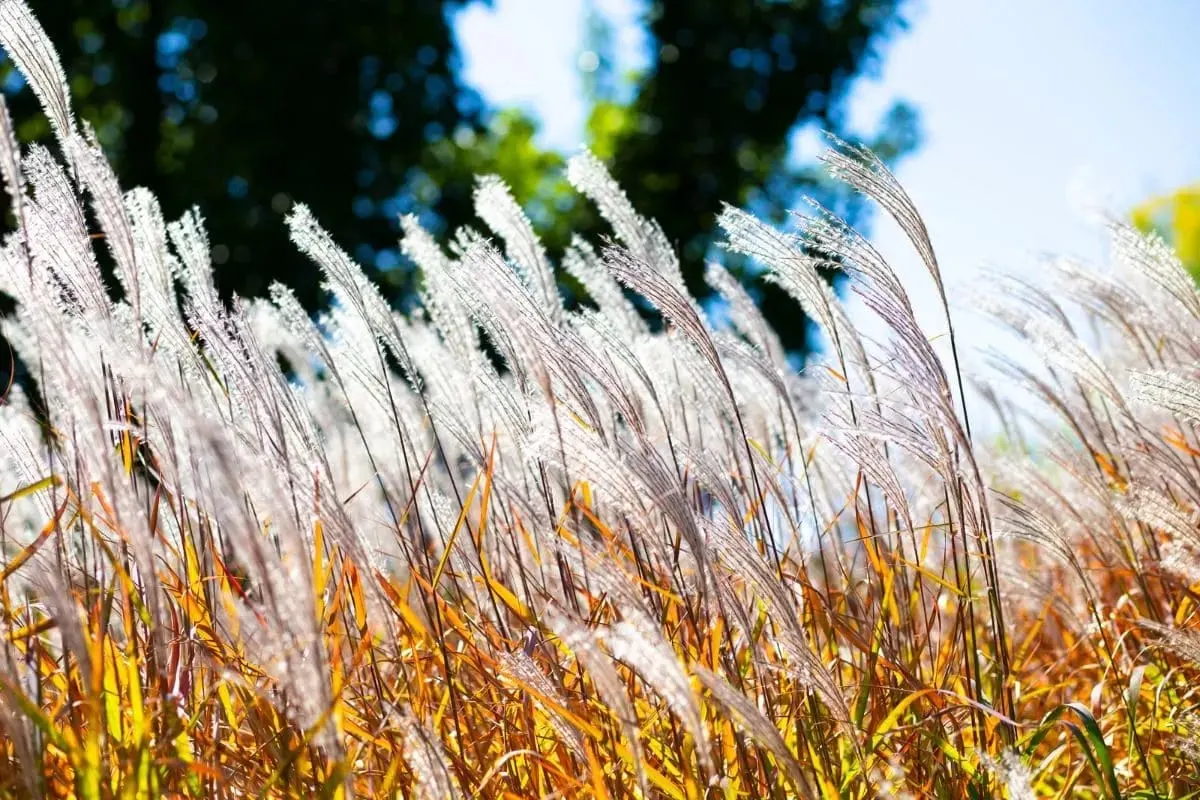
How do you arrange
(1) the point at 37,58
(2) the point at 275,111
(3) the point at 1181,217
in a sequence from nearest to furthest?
(1) the point at 37,58 < (2) the point at 275,111 < (3) the point at 1181,217

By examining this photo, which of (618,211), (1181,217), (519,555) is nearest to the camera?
(519,555)

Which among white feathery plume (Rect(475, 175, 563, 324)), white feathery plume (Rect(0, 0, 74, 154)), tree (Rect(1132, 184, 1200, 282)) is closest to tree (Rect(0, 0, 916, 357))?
white feathery plume (Rect(475, 175, 563, 324))

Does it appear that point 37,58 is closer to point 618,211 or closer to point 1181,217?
point 618,211

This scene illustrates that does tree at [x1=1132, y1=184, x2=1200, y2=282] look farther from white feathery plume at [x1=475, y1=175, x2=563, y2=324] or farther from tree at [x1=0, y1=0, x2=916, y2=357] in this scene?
white feathery plume at [x1=475, y1=175, x2=563, y2=324]

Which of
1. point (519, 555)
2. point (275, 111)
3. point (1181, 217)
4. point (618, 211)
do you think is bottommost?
point (519, 555)

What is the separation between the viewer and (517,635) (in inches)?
84.5

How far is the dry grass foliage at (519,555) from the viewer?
1284 millimetres

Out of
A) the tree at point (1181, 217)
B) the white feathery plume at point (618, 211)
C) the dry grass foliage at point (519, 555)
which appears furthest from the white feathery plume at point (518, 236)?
the tree at point (1181, 217)

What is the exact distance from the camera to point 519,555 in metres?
1.80

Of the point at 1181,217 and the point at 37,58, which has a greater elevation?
the point at 1181,217

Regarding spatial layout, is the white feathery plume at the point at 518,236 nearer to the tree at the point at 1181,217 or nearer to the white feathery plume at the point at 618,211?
the white feathery plume at the point at 618,211

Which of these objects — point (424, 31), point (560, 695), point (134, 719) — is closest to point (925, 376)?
point (560, 695)

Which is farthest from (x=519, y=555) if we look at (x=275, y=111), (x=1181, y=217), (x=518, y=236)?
(x=1181, y=217)

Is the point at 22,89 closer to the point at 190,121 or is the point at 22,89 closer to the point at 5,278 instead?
the point at 190,121
